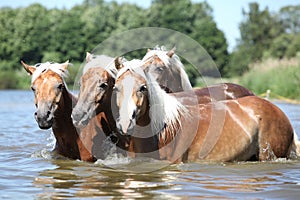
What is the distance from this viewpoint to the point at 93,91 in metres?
5.77

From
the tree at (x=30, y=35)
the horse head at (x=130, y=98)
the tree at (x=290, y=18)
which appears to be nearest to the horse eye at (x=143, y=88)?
the horse head at (x=130, y=98)

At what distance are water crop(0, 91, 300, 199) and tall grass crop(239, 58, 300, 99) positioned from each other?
14.2 meters

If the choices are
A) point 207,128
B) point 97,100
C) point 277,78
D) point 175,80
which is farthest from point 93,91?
point 277,78

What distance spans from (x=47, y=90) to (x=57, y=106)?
9.1 inches

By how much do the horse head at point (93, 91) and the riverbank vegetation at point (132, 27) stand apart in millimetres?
18151

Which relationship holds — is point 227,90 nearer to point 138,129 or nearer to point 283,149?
point 283,149

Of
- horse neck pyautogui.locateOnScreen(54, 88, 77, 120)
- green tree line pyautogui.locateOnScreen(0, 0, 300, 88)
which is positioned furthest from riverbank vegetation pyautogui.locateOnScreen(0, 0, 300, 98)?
horse neck pyautogui.locateOnScreen(54, 88, 77, 120)

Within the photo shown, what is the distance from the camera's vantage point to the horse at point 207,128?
5.84 metres

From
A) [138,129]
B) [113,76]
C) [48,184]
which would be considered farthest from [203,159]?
[48,184]

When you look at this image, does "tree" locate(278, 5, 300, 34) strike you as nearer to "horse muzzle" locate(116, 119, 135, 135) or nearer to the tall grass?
the tall grass

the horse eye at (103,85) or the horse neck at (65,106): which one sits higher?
the horse eye at (103,85)

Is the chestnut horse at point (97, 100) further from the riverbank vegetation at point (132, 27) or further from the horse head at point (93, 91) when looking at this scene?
the riverbank vegetation at point (132, 27)

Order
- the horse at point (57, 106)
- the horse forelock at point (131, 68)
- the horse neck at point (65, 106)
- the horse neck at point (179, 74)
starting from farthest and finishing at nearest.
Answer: the horse neck at point (179, 74) < the horse neck at point (65, 106) < the horse at point (57, 106) < the horse forelock at point (131, 68)

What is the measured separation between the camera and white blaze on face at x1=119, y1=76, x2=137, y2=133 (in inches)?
213
